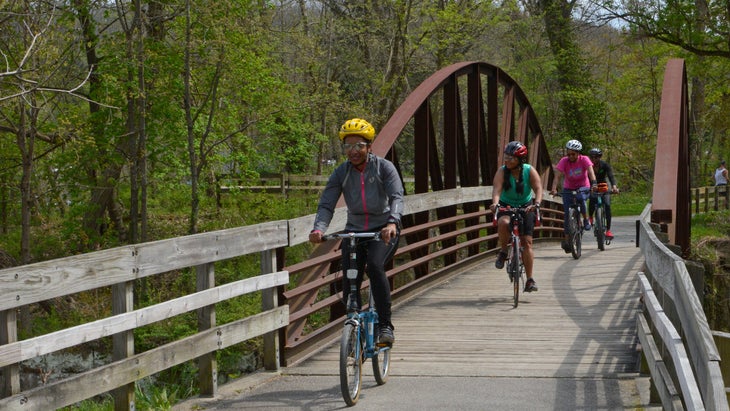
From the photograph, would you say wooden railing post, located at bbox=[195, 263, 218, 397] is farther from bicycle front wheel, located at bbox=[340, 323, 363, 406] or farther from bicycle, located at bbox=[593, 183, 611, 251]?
bicycle, located at bbox=[593, 183, 611, 251]

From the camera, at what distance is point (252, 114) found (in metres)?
24.8

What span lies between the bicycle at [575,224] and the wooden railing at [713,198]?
2028 cm

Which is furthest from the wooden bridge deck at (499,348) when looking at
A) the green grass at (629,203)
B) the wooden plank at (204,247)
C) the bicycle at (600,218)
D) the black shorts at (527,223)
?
the green grass at (629,203)

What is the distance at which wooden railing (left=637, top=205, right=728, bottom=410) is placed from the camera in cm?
335

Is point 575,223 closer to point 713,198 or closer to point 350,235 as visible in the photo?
point 350,235

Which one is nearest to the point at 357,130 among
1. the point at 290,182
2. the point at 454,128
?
the point at 454,128

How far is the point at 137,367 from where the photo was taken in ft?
18.0

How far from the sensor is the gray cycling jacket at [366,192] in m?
6.70

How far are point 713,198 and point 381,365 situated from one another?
Result: 31821mm

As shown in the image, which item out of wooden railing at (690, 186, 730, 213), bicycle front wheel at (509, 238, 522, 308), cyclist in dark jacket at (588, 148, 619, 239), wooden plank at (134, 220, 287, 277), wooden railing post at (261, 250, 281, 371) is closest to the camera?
wooden plank at (134, 220, 287, 277)

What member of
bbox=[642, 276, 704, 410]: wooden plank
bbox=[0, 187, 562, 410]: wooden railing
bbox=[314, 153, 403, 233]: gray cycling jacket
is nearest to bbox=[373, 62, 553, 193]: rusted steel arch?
bbox=[0, 187, 562, 410]: wooden railing

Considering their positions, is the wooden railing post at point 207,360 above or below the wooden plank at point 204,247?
below

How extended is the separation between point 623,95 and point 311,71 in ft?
59.8

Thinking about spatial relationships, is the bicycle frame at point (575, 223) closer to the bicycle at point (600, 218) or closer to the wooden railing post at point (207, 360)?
the bicycle at point (600, 218)
